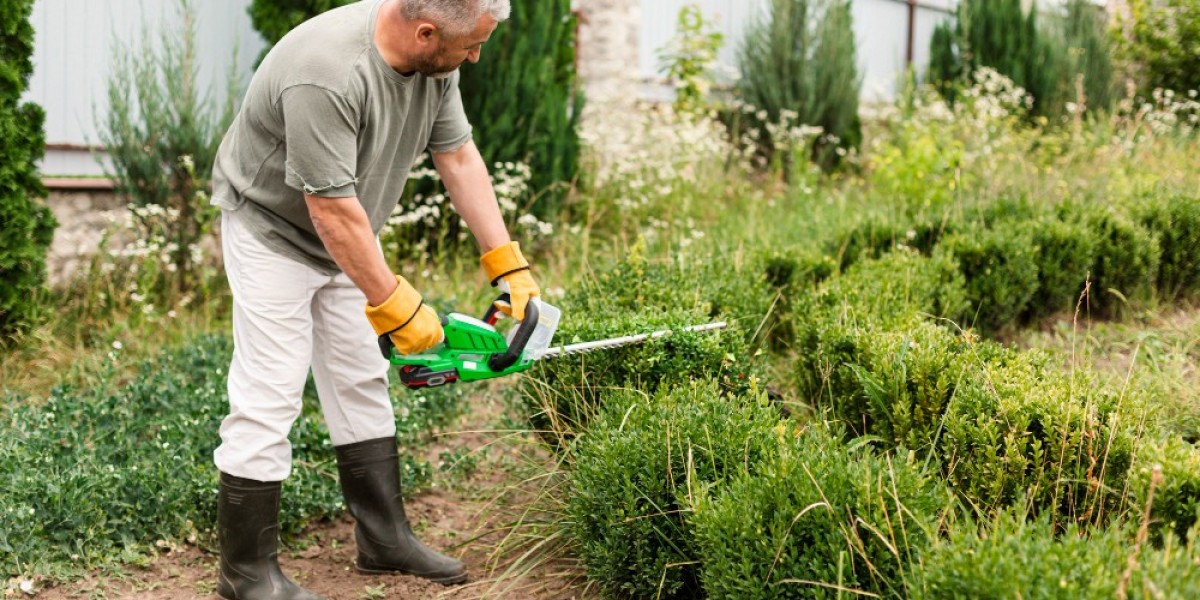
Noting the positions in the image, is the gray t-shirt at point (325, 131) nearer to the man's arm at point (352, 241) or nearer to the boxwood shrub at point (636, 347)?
the man's arm at point (352, 241)

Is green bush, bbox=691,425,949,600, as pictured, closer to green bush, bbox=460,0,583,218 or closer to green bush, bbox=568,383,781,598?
green bush, bbox=568,383,781,598

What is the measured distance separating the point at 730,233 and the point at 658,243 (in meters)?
0.52

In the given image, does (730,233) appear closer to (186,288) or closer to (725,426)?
(186,288)

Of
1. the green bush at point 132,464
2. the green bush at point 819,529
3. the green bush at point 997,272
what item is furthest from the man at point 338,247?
the green bush at point 997,272

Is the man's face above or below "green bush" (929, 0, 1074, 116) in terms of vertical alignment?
above

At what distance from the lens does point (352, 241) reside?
2.85m

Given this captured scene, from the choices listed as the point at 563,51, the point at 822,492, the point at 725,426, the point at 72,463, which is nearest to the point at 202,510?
the point at 72,463

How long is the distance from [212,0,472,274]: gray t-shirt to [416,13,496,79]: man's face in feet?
0.30

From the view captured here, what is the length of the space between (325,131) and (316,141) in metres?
0.04

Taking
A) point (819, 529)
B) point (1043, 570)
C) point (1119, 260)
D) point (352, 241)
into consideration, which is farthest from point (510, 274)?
point (1119, 260)

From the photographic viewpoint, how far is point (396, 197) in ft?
11.0

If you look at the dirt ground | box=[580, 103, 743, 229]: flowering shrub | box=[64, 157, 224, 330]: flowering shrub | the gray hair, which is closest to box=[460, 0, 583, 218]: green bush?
box=[580, 103, 743, 229]: flowering shrub

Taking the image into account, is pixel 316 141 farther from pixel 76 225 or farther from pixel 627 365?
pixel 76 225

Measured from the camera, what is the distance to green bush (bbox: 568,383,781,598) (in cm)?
272
